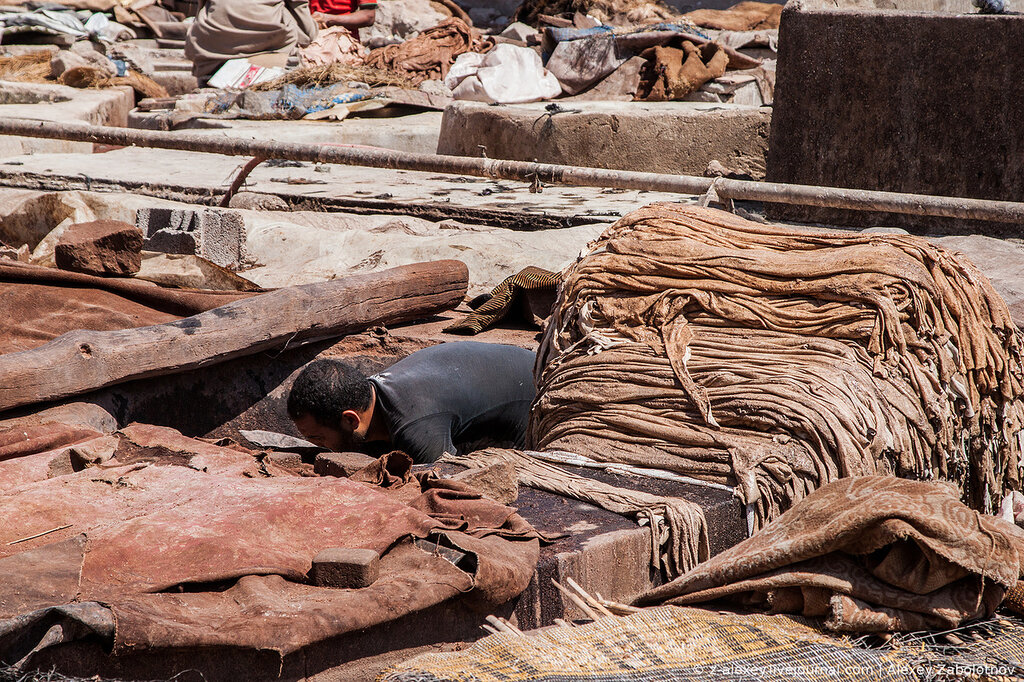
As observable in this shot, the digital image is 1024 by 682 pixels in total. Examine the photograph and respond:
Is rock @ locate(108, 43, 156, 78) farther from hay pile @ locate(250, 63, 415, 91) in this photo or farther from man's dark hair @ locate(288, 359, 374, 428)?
man's dark hair @ locate(288, 359, 374, 428)

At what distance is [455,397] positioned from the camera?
13.7 ft

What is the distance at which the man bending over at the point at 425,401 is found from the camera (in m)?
3.87

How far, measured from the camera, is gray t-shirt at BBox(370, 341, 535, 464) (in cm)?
402

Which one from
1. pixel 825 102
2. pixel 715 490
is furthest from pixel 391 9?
pixel 715 490

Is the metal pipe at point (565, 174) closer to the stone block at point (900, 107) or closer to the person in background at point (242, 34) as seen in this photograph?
the stone block at point (900, 107)

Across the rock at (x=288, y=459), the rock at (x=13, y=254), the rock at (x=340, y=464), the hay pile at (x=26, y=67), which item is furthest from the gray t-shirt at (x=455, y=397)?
Answer: the hay pile at (x=26, y=67)

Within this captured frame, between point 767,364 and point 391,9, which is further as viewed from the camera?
→ point 391,9

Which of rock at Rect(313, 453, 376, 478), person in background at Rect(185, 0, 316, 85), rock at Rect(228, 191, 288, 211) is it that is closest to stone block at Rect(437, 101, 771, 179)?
rock at Rect(228, 191, 288, 211)

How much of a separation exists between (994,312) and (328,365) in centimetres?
237

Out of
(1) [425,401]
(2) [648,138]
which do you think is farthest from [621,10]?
(1) [425,401]

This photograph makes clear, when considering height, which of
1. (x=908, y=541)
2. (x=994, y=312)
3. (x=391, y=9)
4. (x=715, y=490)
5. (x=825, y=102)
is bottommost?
(x=715, y=490)

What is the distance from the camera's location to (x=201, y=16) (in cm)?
1364

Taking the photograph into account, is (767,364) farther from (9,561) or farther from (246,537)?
(9,561)

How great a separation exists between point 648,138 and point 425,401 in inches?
175
